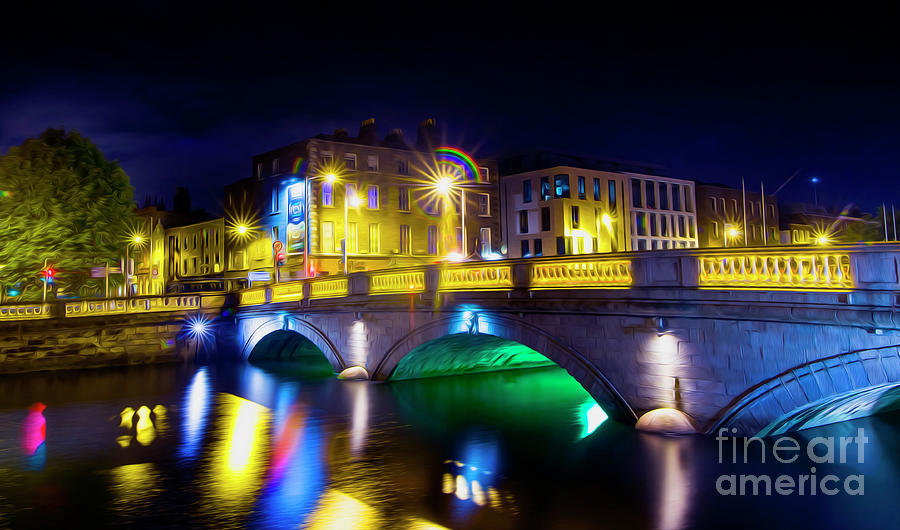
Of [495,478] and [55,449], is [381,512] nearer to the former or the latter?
[495,478]

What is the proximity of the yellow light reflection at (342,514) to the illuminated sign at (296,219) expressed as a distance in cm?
3578

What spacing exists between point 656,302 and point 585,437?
14.3 ft

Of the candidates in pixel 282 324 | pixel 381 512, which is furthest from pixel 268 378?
pixel 381 512

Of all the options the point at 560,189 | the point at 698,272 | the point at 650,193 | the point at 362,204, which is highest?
the point at 650,193

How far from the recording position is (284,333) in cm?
3716

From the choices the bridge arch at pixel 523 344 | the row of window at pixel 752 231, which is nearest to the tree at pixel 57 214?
the bridge arch at pixel 523 344

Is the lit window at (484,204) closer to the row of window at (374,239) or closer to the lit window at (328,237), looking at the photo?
the row of window at (374,239)

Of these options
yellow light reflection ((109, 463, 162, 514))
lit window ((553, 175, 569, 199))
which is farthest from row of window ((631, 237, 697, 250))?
yellow light reflection ((109, 463, 162, 514))

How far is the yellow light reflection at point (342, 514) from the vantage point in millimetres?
11141

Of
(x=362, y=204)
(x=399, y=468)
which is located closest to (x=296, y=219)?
(x=362, y=204)

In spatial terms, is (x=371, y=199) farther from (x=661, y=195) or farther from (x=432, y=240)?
(x=661, y=195)

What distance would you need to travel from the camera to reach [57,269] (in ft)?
135

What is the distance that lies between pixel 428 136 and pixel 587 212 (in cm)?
1573

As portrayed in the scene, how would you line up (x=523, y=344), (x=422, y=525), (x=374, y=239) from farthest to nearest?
1. (x=374, y=239)
2. (x=523, y=344)
3. (x=422, y=525)
